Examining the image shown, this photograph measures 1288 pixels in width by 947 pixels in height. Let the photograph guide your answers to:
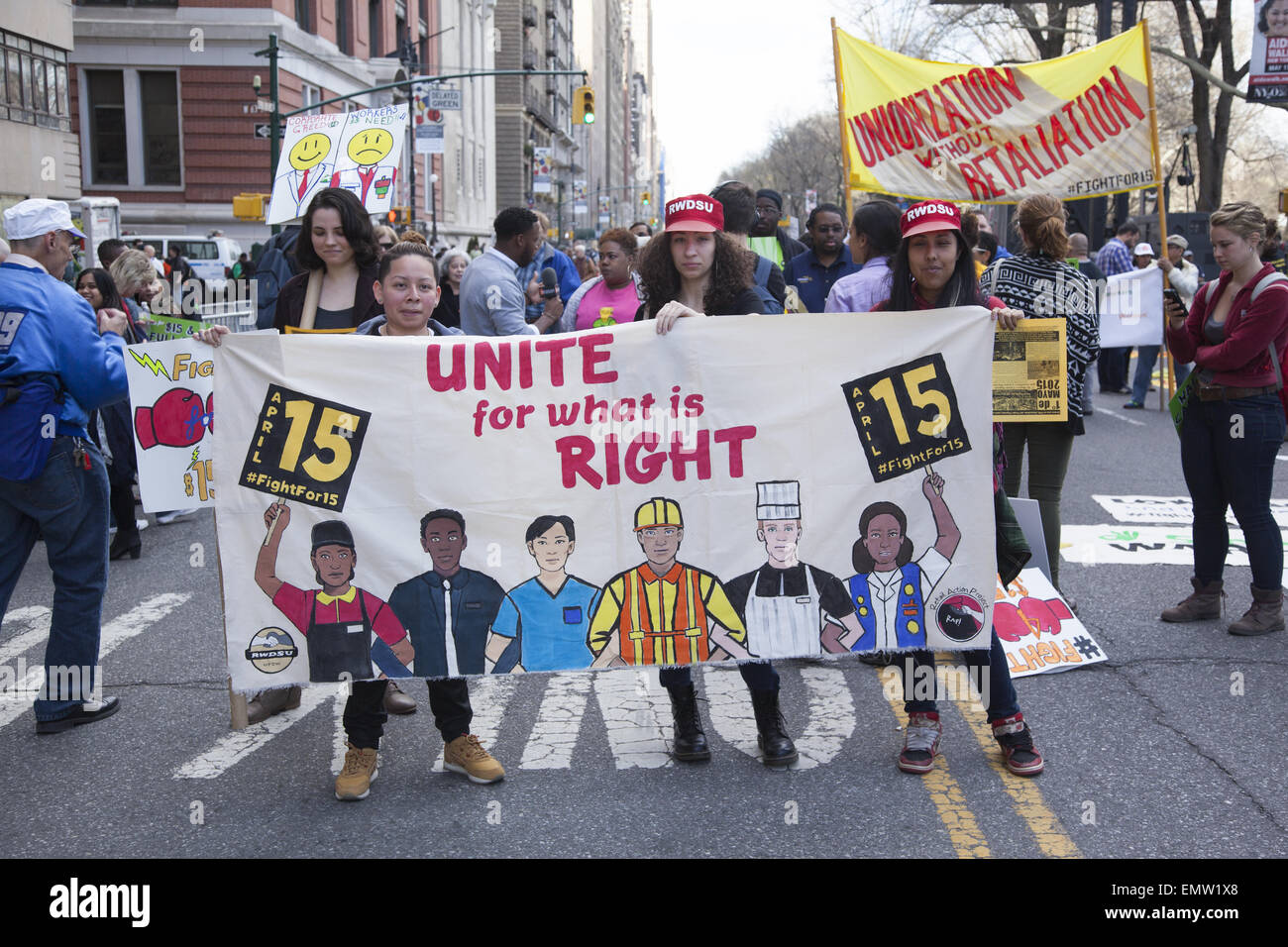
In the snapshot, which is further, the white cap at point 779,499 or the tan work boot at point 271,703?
the tan work boot at point 271,703

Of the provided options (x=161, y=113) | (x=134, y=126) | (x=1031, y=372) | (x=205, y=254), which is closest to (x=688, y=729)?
(x=1031, y=372)

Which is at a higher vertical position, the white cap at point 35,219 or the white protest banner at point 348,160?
the white protest banner at point 348,160

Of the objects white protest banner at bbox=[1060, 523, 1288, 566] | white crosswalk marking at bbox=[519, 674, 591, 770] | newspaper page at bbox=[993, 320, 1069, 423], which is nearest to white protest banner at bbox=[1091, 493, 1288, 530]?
white protest banner at bbox=[1060, 523, 1288, 566]

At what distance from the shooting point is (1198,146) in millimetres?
32500

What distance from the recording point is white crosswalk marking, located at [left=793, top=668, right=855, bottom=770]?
4.76 meters

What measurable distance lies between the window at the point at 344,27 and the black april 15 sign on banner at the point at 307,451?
1655 inches

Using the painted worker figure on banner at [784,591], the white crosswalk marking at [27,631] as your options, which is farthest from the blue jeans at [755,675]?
the white crosswalk marking at [27,631]

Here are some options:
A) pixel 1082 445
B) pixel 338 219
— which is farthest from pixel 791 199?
pixel 338 219

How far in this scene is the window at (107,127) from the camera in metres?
35.7

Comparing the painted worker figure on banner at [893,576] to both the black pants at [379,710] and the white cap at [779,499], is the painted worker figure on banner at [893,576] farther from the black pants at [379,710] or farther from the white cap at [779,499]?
the black pants at [379,710]

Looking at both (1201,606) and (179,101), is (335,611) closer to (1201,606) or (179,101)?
(1201,606)

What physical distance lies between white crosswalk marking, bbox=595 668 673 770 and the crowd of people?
171mm

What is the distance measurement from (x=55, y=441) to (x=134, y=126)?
34081mm

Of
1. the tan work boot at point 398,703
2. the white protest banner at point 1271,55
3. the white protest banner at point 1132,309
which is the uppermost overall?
the white protest banner at point 1271,55
